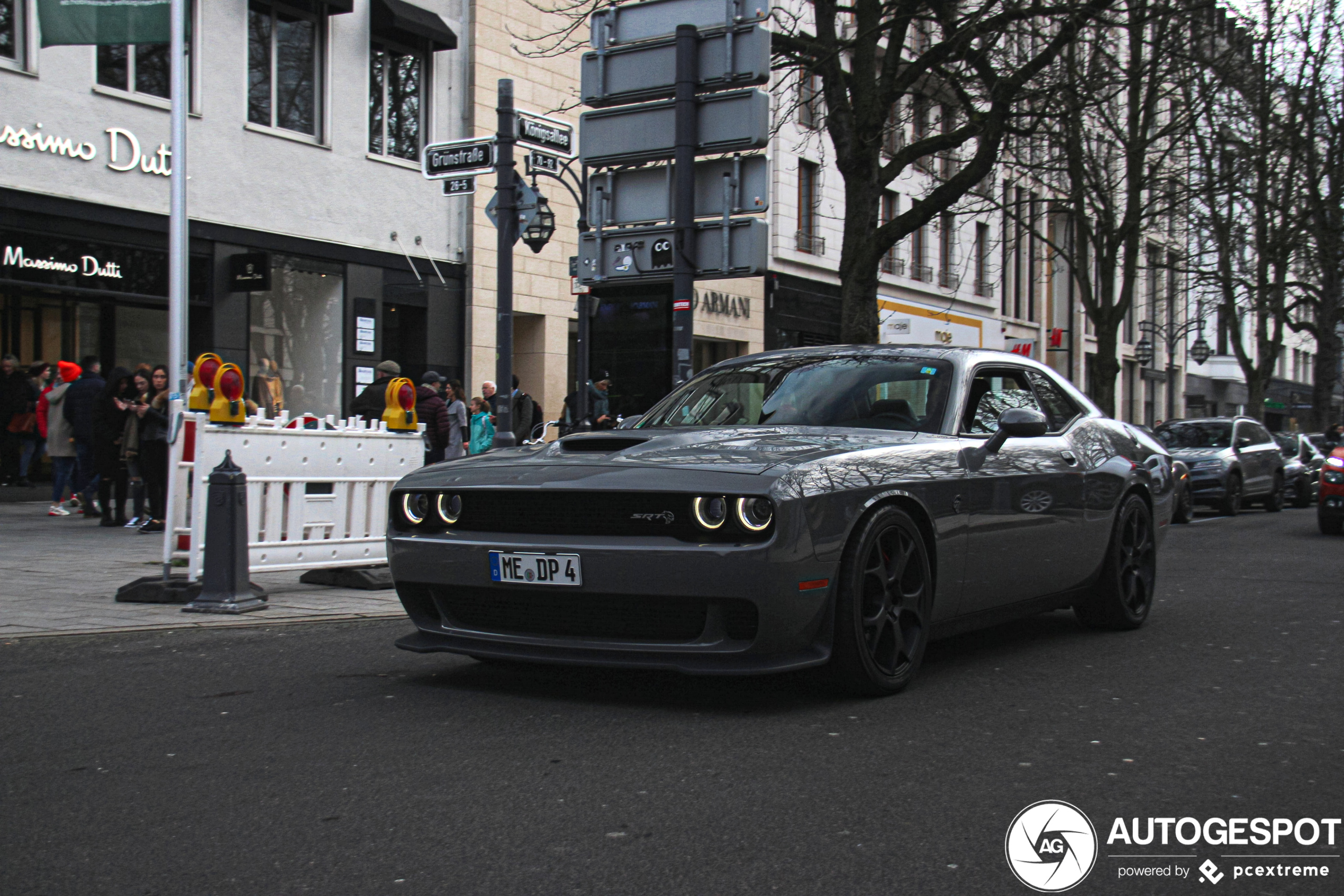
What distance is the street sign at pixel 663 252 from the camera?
10609mm

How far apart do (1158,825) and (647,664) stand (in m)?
1.80

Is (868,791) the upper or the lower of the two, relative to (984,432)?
lower

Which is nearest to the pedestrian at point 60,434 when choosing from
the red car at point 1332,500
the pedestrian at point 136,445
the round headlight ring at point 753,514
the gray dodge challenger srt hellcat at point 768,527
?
the pedestrian at point 136,445

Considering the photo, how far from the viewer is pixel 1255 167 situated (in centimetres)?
2756

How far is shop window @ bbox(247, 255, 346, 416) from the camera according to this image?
18969 millimetres

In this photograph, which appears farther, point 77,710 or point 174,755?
point 77,710

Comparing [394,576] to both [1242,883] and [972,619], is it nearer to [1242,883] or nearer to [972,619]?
[972,619]

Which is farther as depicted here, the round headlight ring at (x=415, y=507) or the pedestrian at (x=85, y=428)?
the pedestrian at (x=85, y=428)

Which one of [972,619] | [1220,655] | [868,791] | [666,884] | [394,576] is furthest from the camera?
[1220,655]

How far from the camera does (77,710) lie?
484cm

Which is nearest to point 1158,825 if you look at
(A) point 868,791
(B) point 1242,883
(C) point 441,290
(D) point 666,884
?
(B) point 1242,883

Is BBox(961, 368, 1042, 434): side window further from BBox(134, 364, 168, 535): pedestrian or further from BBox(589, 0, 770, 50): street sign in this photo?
BBox(134, 364, 168, 535): pedestrian

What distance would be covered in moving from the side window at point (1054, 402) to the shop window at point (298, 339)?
1342cm

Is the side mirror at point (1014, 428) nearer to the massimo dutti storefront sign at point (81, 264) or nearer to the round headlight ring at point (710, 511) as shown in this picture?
the round headlight ring at point (710, 511)
